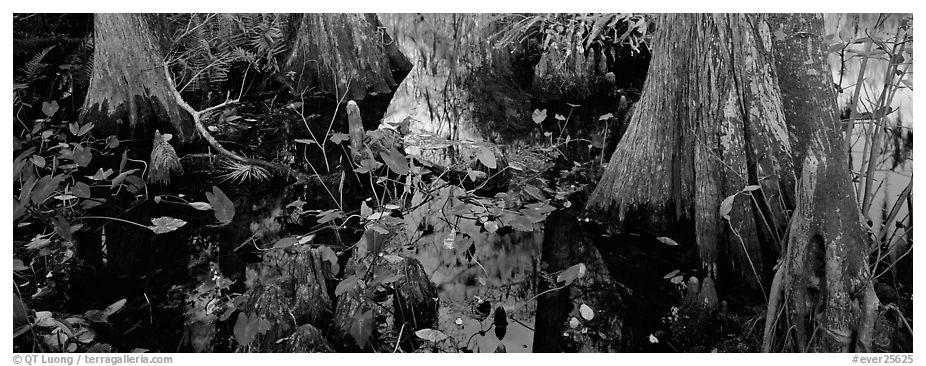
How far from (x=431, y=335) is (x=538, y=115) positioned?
1007 millimetres

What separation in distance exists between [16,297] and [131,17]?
104 cm

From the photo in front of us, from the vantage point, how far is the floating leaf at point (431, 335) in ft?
7.48

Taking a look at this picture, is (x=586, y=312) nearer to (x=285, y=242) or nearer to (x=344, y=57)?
(x=285, y=242)

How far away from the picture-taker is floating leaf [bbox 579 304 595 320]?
7.72 feet

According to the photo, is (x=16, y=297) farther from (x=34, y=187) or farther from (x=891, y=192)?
(x=891, y=192)

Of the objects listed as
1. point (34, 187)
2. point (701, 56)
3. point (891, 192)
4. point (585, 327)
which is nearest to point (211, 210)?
point (34, 187)

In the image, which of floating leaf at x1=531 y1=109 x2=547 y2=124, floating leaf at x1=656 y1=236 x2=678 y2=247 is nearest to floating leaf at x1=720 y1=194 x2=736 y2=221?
floating leaf at x1=656 y1=236 x2=678 y2=247

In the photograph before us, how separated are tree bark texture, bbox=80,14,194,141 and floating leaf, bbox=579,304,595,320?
4.99ft

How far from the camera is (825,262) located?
6.93ft

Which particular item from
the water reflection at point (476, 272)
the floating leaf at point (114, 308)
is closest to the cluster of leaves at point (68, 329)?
the floating leaf at point (114, 308)

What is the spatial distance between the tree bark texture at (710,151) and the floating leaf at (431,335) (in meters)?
0.75

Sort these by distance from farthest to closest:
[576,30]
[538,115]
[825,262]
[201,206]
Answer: [538,115], [576,30], [201,206], [825,262]

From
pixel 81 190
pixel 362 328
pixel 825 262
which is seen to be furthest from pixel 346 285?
pixel 825 262

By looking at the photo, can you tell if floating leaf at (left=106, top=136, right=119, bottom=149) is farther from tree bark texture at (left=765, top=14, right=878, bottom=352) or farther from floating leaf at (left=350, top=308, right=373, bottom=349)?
tree bark texture at (left=765, top=14, right=878, bottom=352)
